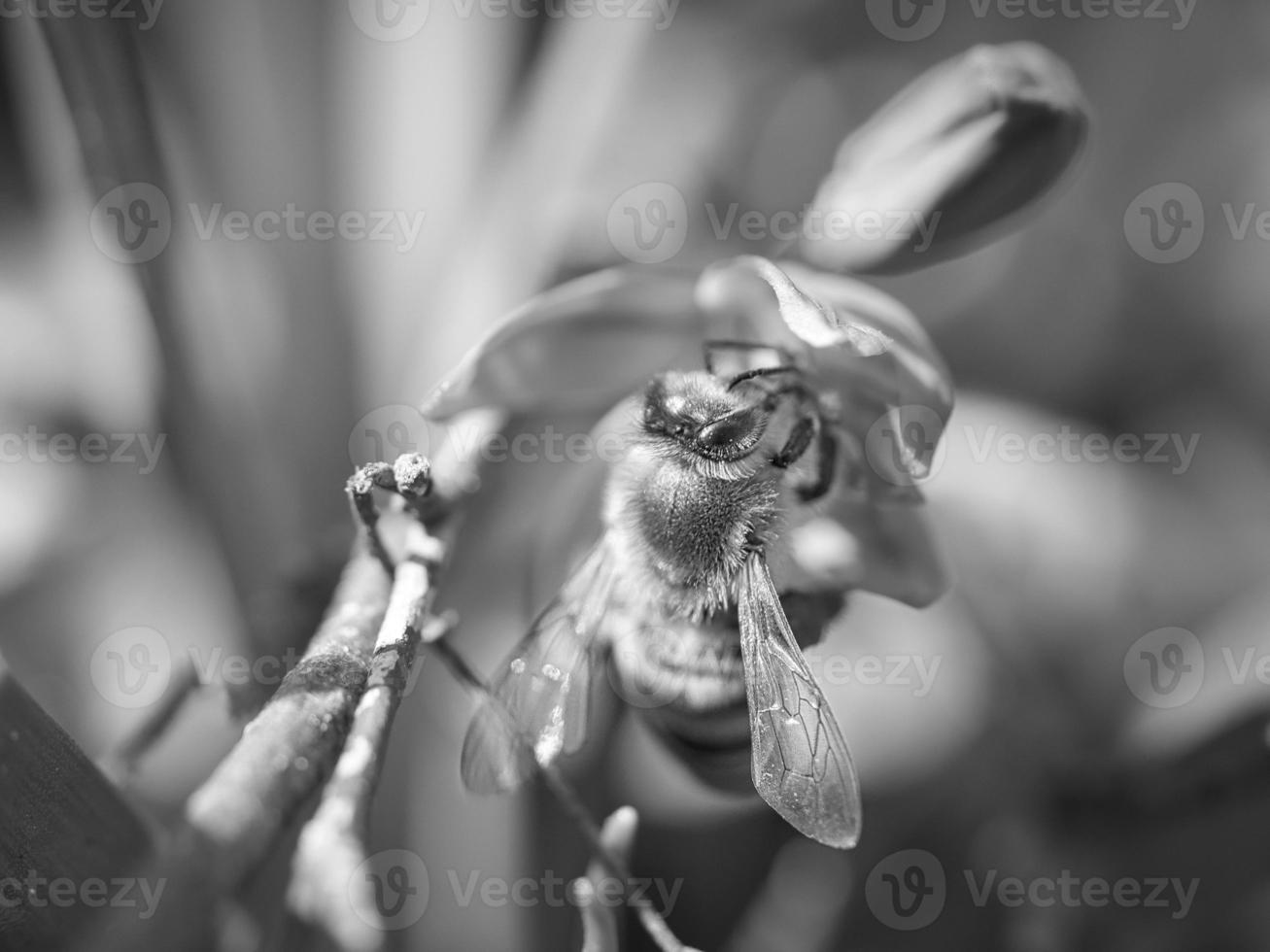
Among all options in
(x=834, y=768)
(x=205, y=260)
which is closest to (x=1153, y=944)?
(x=834, y=768)

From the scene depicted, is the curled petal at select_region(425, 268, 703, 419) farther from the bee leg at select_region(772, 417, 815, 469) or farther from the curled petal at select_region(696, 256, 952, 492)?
the bee leg at select_region(772, 417, 815, 469)

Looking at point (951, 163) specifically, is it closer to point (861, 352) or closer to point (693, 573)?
point (861, 352)

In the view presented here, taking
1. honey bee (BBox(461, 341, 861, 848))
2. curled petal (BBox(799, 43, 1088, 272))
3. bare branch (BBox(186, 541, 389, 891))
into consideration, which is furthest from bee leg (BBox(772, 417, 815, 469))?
bare branch (BBox(186, 541, 389, 891))

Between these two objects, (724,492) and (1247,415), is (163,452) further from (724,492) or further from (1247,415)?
(1247,415)

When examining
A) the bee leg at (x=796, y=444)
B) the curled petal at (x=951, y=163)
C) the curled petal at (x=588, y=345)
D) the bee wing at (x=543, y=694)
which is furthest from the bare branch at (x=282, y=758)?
the curled petal at (x=951, y=163)

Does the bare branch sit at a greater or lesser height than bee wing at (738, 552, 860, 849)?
greater

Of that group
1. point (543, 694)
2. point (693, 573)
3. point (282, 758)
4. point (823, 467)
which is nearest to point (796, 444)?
point (823, 467)
